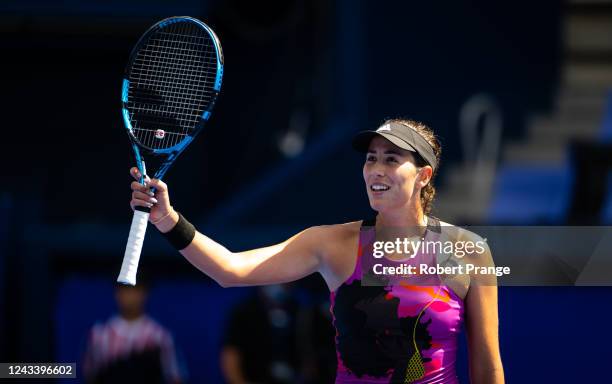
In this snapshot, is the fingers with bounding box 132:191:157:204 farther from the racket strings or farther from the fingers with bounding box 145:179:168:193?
the racket strings

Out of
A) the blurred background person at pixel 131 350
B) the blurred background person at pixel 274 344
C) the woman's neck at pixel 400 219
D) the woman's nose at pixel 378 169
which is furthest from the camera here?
the blurred background person at pixel 131 350

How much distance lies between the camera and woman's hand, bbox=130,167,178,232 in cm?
437

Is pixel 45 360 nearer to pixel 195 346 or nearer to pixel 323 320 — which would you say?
pixel 195 346

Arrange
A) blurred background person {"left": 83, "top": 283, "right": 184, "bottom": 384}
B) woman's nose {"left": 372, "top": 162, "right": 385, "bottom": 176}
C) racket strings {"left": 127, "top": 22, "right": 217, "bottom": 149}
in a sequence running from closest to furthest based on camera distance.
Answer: woman's nose {"left": 372, "top": 162, "right": 385, "bottom": 176} → racket strings {"left": 127, "top": 22, "right": 217, "bottom": 149} → blurred background person {"left": 83, "top": 283, "right": 184, "bottom": 384}

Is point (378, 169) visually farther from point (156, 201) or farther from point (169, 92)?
point (169, 92)

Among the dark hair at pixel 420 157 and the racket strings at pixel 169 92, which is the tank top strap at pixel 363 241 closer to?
the dark hair at pixel 420 157

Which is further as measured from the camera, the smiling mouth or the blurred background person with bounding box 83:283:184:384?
the blurred background person with bounding box 83:283:184:384

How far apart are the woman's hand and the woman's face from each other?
0.74m

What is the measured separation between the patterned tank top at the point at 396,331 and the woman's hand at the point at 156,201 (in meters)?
0.69

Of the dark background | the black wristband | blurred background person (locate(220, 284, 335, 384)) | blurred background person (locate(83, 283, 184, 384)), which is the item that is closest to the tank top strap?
the black wristband

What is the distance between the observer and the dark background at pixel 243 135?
870 centimetres

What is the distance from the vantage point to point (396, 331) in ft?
14.3

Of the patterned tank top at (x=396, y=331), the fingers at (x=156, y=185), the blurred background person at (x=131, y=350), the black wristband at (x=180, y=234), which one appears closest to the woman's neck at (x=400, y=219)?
the patterned tank top at (x=396, y=331)

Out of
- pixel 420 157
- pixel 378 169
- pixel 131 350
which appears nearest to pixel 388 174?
pixel 378 169
